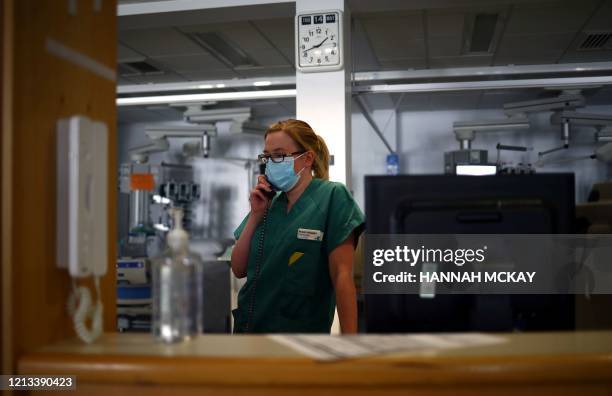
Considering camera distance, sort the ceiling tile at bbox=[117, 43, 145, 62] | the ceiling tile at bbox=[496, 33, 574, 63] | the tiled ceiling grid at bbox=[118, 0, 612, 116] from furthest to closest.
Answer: the ceiling tile at bbox=[117, 43, 145, 62]
the ceiling tile at bbox=[496, 33, 574, 63]
the tiled ceiling grid at bbox=[118, 0, 612, 116]

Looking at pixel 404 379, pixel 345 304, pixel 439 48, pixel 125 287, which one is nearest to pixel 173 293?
pixel 404 379

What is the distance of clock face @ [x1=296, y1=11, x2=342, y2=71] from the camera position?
3250 mm

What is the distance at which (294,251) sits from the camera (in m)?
1.71

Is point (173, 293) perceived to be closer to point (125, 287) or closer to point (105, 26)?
point (105, 26)

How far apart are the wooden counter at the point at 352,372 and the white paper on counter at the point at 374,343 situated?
27mm

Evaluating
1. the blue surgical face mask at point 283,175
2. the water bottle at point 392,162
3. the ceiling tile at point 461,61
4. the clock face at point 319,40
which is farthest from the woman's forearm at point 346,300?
the water bottle at point 392,162

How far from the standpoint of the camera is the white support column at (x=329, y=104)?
10.9 feet

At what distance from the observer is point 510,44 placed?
529 cm

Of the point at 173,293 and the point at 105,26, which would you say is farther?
the point at 105,26

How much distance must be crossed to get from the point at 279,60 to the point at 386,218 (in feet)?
16.0

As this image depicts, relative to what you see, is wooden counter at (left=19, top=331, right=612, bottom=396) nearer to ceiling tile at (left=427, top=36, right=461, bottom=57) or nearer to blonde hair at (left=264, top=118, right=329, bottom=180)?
blonde hair at (left=264, top=118, right=329, bottom=180)

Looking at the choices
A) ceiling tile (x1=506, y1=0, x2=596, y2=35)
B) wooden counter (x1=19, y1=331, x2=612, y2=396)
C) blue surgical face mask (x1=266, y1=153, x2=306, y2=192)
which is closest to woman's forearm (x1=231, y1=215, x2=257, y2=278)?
blue surgical face mask (x1=266, y1=153, x2=306, y2=192)

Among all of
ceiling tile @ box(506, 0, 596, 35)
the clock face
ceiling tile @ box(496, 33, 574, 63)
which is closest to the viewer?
the clock face

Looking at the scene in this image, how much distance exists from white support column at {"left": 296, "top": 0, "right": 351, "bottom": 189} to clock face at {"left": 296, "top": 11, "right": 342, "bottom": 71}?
53 mm
